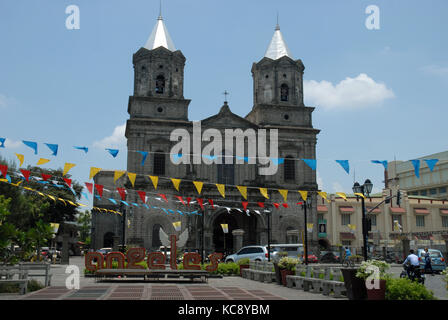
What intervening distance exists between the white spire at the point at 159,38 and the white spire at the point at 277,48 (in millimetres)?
9464

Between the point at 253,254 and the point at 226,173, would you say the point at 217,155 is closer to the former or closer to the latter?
the point at 226,173

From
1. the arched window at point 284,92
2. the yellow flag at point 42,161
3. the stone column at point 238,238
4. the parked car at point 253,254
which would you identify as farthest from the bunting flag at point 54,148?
the arched window at point 284,92

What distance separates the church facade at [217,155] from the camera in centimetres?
4284

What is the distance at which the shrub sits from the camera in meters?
10.7

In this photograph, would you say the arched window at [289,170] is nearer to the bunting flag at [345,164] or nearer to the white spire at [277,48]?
the white spire at [277,48]

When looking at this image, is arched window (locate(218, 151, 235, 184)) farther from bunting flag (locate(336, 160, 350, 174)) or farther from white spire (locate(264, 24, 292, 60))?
bunting flag (locate(336, 160, 350, 174))

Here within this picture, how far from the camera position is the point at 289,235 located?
44.4m

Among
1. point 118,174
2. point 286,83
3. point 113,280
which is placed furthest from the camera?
point 286,83

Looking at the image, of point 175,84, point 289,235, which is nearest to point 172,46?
point 175,84

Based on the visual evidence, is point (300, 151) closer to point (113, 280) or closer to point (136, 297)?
point (113, 280)

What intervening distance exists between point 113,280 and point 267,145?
28.7 meters

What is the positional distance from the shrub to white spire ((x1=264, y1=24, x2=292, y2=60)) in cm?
3862

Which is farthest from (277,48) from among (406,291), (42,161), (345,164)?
(406,291)

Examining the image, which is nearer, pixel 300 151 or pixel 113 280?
pixel 113 280
